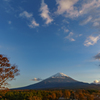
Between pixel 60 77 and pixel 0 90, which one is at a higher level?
pixel 60 77

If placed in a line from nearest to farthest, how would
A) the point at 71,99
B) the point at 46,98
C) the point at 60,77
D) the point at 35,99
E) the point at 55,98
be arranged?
the point at 35,99 → the point at 46,98 → the point at 55,98 → the point at 71,99 → the point at 60,77

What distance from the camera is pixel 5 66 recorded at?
18.9m

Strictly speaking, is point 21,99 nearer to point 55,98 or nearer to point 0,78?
point 55,98

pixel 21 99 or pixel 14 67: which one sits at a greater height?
pixel 14 67

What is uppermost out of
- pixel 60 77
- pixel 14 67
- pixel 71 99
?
pixel 60 77

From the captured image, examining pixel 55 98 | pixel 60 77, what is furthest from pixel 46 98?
pixel 60 77

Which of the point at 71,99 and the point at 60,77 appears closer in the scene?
the point at 71,99

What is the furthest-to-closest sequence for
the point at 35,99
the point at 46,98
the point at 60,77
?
1. the point at 60,77
2. the point at 46,98
3. the point at 35,99

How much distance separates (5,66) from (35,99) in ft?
60.7

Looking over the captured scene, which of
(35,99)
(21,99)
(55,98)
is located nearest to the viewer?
(35,99)

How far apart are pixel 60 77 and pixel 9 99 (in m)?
147

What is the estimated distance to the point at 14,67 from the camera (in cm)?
1916

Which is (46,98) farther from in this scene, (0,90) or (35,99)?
(0,90)

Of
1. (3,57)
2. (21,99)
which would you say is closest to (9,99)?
(21,99)
